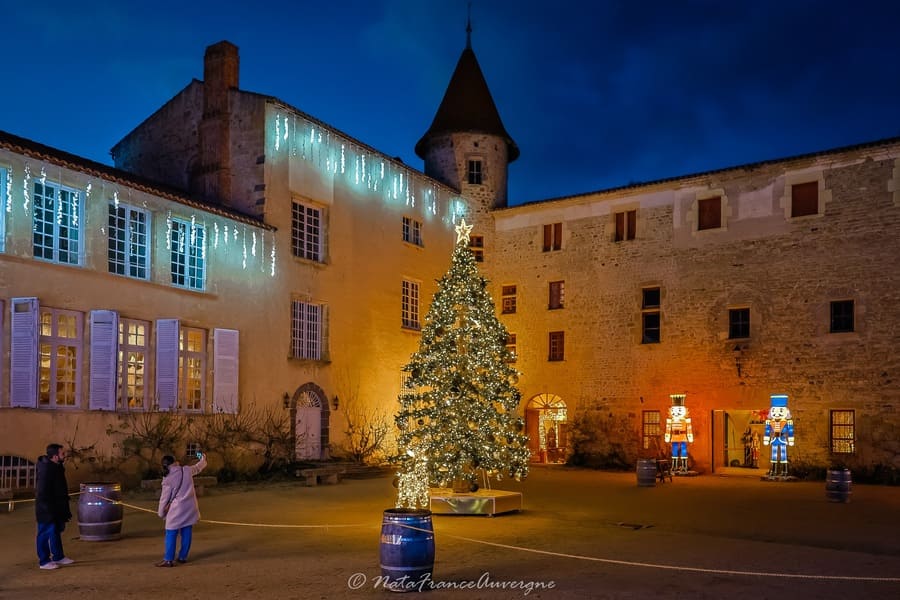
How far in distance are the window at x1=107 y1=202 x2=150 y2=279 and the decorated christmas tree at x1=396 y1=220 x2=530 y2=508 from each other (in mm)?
6576

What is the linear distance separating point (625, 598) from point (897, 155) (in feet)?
60.1

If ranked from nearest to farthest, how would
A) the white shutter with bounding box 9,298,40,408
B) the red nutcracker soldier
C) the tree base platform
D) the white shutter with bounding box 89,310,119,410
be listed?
1. the tree base platform
2. the white shutter with bounding box 9,298,40,408
3. the white shutter with bounding box 89,310,119,410
4. the red nutcracker soldier

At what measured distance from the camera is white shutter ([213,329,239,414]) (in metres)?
19.6

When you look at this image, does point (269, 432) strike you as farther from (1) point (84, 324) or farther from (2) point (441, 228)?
(2) point (441, 228)

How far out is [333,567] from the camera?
9.52 m

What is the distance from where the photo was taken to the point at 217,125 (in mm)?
22703

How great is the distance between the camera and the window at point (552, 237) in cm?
2810

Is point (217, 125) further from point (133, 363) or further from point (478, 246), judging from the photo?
point (478, 246)

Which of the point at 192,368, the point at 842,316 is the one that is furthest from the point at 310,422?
the point at 842,316

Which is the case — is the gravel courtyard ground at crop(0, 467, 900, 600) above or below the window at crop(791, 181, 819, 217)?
below

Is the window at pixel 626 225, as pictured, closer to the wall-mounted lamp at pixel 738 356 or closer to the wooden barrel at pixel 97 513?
the wall-mounted lamp at pixel 738 356

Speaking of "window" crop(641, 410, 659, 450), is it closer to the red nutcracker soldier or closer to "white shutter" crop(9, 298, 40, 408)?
the red nutcracker soldier

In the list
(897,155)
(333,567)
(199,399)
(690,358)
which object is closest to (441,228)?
(690,358)

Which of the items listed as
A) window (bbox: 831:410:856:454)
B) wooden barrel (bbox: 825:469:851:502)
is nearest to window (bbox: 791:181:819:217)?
window (bbox: 831:410:856:454)
